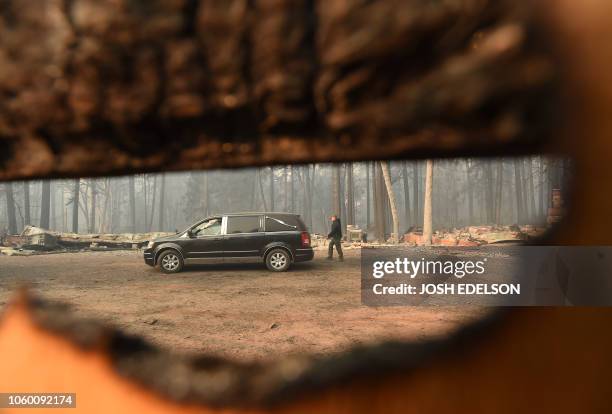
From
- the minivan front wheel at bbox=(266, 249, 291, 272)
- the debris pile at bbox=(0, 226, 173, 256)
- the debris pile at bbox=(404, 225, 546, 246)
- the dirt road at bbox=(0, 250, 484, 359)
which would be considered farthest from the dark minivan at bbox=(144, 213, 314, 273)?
the debris pile at bbox=(404, 225, 546, 246)

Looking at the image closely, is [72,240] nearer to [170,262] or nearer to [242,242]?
[170,262]

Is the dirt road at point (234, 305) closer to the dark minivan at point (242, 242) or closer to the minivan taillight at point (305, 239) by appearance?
the dark minivan at point (242, 242)

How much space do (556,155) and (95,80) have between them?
41 cm

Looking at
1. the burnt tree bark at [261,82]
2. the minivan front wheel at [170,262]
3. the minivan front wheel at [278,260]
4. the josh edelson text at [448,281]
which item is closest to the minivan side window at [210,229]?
the minivan front wheel at [170,262]

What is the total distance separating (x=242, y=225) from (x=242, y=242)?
352 mm

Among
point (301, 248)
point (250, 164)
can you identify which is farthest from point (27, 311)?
point (301, 248)

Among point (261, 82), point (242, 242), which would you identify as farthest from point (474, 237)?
point (261, 82)

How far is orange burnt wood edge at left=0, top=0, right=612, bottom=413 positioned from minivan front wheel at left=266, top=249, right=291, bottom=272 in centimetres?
804

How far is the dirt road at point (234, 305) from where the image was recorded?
153 inches

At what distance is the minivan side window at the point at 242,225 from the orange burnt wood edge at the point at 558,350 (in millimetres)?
7932

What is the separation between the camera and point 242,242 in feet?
27.5

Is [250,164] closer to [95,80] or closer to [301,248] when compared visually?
[95,80]

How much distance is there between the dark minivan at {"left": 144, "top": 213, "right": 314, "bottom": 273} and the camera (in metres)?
8.32

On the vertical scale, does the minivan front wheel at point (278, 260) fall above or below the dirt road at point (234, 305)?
above
